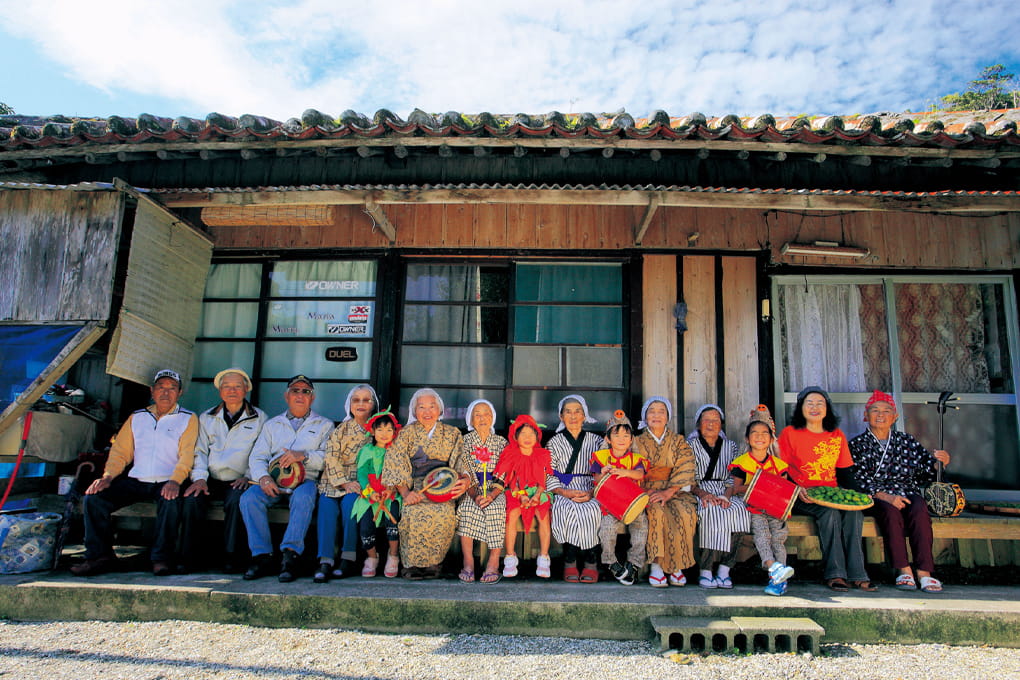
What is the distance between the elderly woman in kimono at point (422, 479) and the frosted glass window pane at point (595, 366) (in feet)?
4.20

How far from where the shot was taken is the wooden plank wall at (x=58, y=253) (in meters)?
4.58

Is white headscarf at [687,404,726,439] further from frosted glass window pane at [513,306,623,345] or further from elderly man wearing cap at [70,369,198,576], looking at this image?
elderly man wearing cap at [70,369,198,576]

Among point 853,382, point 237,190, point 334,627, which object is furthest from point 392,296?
point 853,382

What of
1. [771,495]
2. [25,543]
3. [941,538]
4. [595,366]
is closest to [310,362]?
[25,543]

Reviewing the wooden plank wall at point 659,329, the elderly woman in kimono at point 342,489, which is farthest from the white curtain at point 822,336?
the elderly woman in kimono at point 342,489

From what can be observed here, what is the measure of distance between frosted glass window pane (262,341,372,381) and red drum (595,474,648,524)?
2355 millimetres

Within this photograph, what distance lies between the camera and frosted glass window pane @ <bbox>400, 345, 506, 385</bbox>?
544 centimetres

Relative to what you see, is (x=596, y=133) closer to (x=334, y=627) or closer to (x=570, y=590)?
(x=570, y=590)

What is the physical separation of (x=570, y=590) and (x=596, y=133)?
2.99m

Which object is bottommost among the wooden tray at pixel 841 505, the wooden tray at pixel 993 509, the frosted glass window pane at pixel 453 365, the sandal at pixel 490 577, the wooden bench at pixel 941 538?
the sandal at pixel 490 577

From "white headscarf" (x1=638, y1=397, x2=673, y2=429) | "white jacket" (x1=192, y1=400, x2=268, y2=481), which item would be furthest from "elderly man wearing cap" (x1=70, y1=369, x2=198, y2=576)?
"white headscarf" (x1=638, y1=397, x2=673, y2=429)

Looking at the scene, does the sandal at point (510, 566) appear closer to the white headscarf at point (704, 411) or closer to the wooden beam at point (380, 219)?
the white headscarf at point (704, 411)

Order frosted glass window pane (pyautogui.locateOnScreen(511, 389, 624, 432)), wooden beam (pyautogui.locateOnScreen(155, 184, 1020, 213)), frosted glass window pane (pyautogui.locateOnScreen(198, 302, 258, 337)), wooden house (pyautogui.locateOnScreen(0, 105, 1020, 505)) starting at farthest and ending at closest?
frosted glass window pane (pyautogui.locateOnScreen(198, 302, 258, 337)) → frosted glass window pane (pyautogui.locateOnScreen(511, 389, 624, 432)) → wooden house (pyautogui.locateOnScreen(0, 105, 1020, 505)) → wooden beam (pyautogui.locateOnScreen(155, 184, 1020, 213))

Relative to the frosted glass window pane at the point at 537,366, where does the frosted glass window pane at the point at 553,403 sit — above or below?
below
